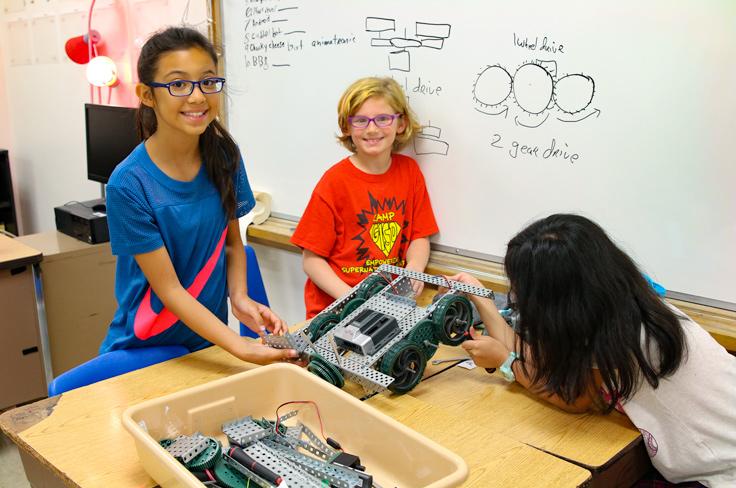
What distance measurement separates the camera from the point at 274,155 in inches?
102

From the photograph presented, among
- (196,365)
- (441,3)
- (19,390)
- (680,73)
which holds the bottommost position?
(19,390)

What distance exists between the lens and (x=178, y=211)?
155 cm

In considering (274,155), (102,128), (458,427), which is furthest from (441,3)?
(102,128)

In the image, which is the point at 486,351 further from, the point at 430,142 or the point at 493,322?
the point at 430,142

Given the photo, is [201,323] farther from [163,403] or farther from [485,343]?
[485,343]

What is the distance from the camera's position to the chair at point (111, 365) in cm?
147

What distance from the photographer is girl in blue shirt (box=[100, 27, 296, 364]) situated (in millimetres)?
1475

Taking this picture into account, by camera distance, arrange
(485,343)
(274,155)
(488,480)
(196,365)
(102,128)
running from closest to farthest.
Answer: (488,480) → (485,343) → (196,365) → (274,155) → (102,128)

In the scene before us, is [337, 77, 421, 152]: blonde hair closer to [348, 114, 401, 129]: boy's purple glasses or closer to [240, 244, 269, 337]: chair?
[348, 114, 401, 129]: boy's purple glasses

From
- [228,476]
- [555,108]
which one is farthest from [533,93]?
[228,476]

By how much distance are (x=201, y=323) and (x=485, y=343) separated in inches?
25.1

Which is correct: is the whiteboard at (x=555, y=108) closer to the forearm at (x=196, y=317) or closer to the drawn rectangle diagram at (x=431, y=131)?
the drawn rectangle diagram at (x=431, y=131)

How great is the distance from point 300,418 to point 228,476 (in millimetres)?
227

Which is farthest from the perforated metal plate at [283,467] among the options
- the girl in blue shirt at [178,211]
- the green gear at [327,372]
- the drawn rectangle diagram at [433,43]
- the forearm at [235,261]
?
the drawn rectangle diagram at [433,43]
